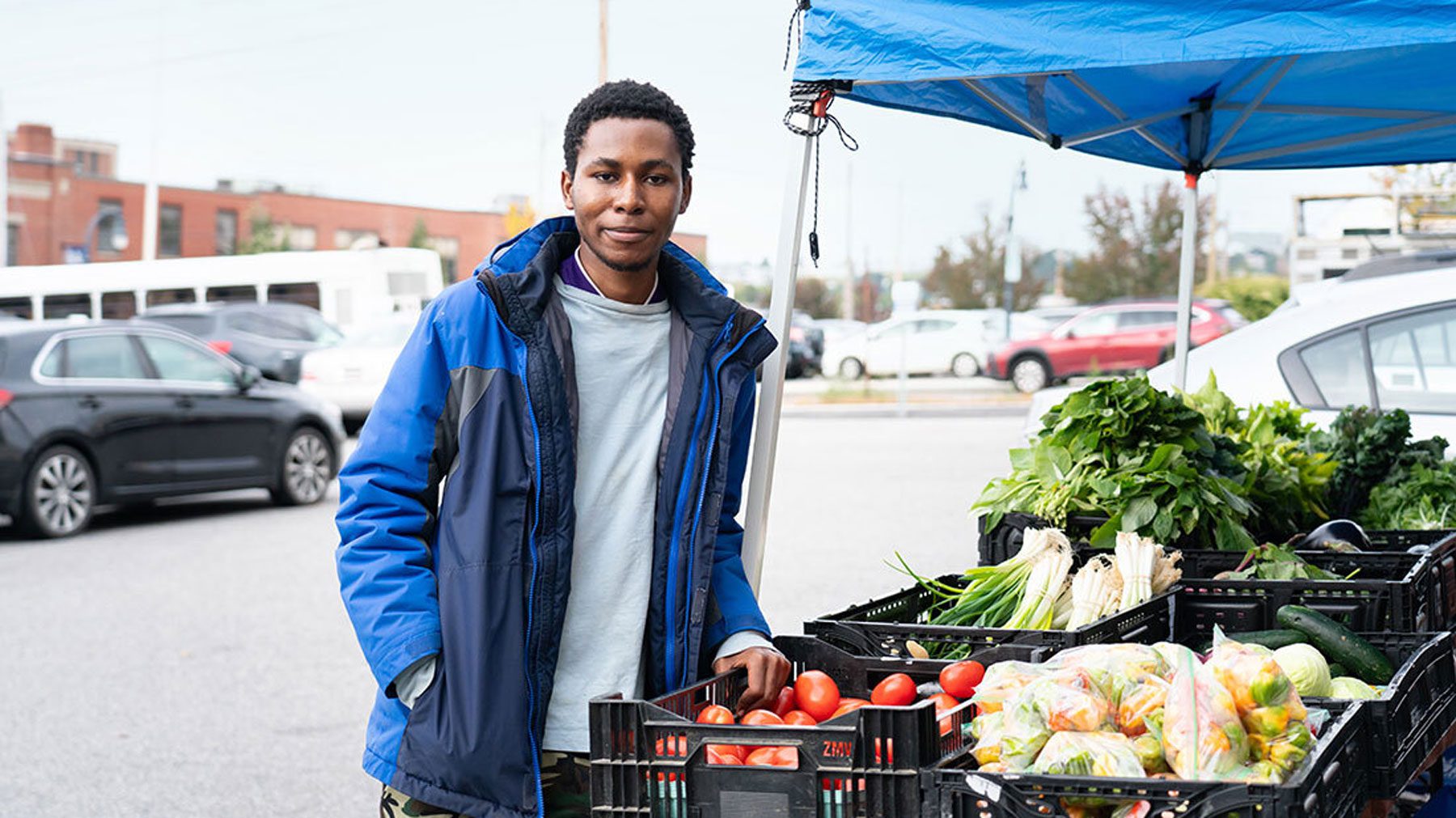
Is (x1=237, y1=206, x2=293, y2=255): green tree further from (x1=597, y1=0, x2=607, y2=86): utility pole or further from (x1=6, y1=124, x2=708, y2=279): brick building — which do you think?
(x1=597, y1=0, x2=607, y2=86): utility pole

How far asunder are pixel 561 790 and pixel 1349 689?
165 centimetres

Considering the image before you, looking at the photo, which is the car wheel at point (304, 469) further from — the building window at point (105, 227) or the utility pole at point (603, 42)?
the building window at point (105, 227)

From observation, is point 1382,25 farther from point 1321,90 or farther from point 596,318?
point 1321,90

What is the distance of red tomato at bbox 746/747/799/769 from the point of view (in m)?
2.48

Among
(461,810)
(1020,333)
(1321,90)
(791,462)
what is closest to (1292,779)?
(461,810)

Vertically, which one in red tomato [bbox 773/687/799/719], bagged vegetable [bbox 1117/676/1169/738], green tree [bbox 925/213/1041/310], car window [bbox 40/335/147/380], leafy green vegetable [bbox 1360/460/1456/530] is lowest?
red tomato [bbox 773/687/799/719]

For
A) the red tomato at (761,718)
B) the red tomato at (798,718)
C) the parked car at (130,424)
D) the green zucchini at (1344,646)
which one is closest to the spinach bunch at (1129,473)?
the green zucchini at (1344,646)

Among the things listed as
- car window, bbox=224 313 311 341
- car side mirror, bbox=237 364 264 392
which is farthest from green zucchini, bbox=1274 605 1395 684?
car window, bbox=224 313 311 341

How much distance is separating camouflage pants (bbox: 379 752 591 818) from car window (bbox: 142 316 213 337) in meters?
20.8

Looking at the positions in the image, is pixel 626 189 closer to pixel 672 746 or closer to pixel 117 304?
pixel 672 746

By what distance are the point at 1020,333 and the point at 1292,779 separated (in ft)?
121

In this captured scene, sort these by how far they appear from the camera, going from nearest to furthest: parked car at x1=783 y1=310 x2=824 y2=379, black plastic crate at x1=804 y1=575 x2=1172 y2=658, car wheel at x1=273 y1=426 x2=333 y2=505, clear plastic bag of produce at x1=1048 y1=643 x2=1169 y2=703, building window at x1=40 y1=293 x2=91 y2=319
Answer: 1. clear plastic bag of produce at x1=1048 y1=643 x2=1169 y2=703
2. black plastic crate at x1=804 y1=575 x2=1172 y2=658
3. car wheel at x1=273 y1=426 x2=333 y2=505
4. building window at x1=40 y1=293 x2=91 y2=319
5. parked car at x1=783 y1=310 x2=824 y2=379

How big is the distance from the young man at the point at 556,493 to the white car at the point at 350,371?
58.8 ft

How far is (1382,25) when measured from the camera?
336 centimetres
